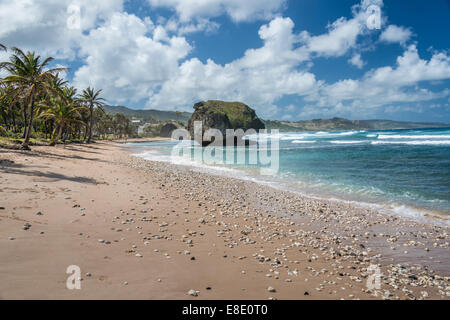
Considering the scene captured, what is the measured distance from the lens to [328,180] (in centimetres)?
1855

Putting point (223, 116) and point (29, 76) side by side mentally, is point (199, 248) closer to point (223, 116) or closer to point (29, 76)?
point (29, 76)

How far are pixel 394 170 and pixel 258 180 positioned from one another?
13354 millimetres

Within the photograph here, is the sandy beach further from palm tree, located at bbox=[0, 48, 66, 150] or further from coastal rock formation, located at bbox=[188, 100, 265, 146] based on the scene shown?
coastal rock formation, located at bbox=[188, 100, 265, 146]

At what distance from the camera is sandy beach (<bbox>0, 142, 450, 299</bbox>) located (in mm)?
4602

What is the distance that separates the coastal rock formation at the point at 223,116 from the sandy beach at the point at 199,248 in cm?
5905

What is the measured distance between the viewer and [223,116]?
7394 cm

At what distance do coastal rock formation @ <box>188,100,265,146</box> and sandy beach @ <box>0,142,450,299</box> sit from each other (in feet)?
194
